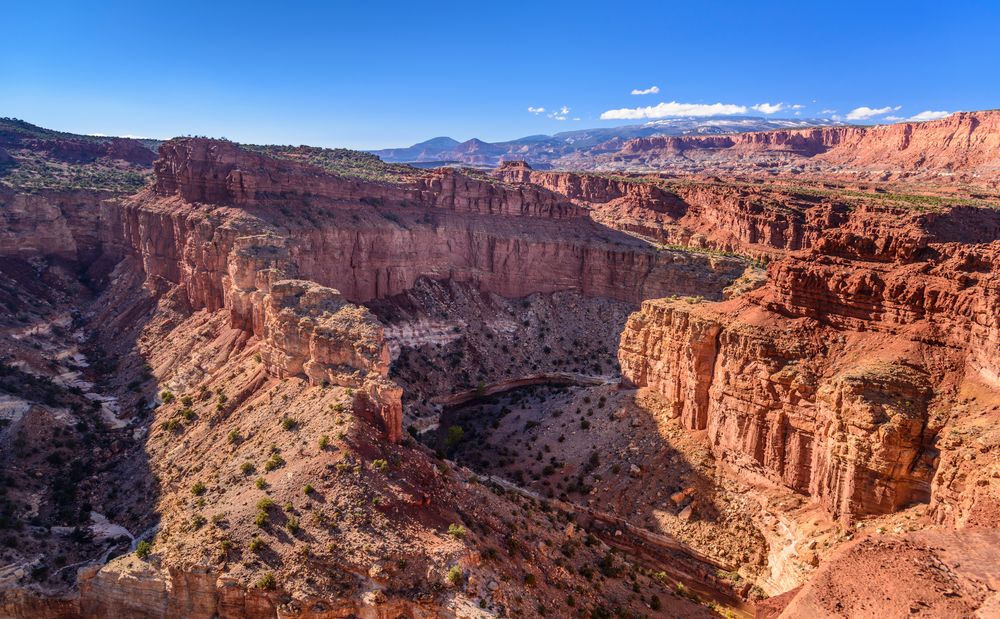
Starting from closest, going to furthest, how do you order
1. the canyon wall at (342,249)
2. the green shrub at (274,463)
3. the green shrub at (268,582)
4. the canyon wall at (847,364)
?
the green shrub at (268,582)
the canyon wall at (847,364)
the green shrub at (274,463)
the canyon wall at (342,249)

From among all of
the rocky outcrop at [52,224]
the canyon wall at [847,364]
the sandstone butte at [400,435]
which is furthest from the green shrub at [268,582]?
the rocky outcrop at [52,224]

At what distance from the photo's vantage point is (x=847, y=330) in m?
33.6

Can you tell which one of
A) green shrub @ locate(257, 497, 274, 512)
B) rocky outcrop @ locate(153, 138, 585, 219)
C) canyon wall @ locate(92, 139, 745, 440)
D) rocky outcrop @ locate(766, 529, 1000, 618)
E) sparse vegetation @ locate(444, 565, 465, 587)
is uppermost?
rocky outcrop @ locate(153, 138, 585, 219)

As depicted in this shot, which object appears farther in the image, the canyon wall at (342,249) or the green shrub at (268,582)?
the canyon wall at (342,249)

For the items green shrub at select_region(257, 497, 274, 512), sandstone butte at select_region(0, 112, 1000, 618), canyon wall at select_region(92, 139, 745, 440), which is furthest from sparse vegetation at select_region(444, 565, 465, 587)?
canyon wall at select_region(92, 139, 745, 440)

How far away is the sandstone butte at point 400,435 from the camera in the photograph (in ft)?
76.9

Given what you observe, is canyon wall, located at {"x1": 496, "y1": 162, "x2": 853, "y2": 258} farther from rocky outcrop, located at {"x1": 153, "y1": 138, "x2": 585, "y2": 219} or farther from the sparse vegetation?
the sparse vegetation

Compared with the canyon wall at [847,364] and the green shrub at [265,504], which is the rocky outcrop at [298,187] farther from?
the canyon wall at [847,364]

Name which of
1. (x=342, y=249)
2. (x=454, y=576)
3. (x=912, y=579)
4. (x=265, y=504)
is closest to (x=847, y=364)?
(x=912, y=579)

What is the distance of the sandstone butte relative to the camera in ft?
76.9

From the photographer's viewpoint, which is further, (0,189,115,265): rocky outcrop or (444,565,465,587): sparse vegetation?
(0,189,115,265): rocky outcrop

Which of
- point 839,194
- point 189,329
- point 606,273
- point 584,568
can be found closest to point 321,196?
point 189,329

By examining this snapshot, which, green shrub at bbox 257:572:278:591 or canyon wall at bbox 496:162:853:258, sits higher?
canyon wall at bbox 496:162:853:258

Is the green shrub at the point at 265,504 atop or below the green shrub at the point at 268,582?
atop
